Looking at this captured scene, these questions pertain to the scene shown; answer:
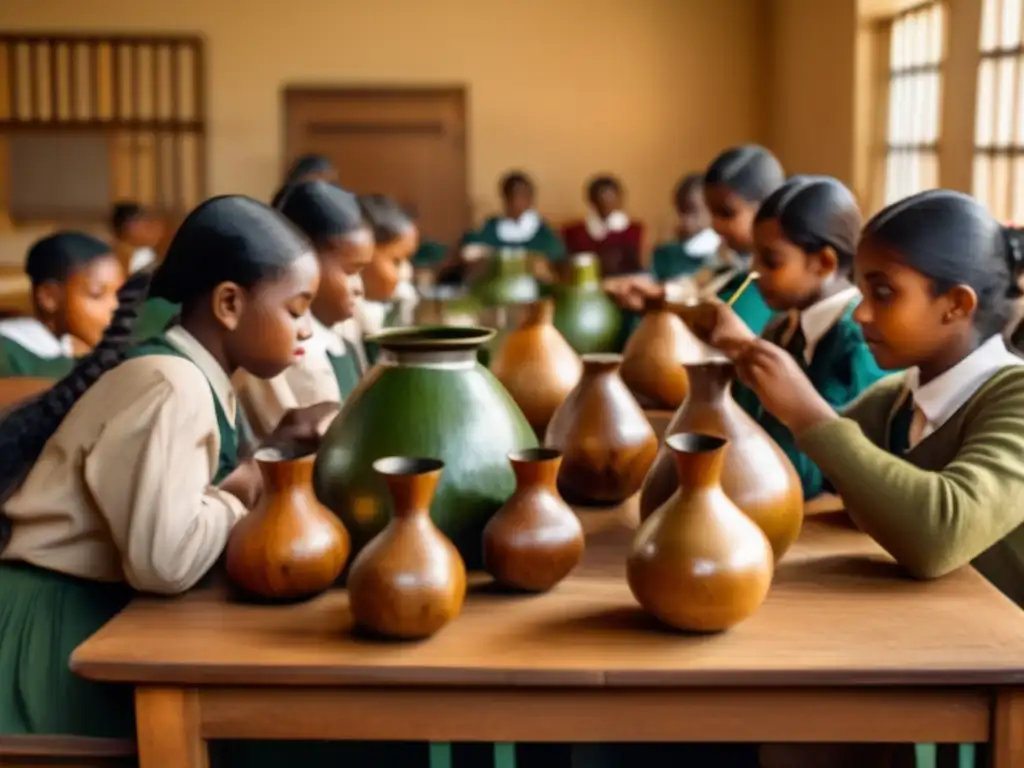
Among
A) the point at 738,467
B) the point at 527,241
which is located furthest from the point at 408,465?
the point at 527,241

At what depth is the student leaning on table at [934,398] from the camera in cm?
132

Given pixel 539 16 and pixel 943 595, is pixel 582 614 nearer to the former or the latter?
pixel 943 595

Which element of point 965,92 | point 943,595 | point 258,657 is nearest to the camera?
point 258,657

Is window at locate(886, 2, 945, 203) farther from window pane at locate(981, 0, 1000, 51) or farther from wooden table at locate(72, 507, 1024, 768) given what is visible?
wooden table at locate(72, 507, 1024, 768)

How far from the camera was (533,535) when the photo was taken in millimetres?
1252

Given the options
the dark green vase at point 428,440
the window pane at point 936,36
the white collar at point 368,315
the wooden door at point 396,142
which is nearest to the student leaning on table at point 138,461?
the dark green vase at point 428,440

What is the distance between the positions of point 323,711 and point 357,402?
359 millimetres

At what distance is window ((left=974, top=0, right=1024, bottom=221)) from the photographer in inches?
154

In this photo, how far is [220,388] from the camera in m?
1.51

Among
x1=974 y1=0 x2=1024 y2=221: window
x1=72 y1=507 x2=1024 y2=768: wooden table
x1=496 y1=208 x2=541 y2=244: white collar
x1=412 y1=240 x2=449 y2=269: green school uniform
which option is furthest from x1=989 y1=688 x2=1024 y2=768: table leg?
x1=496 y1=208 x2=541 y2=244: white collar

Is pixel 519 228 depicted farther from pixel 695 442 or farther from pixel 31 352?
pixel 695 442

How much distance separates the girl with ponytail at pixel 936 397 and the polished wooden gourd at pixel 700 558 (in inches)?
8.5

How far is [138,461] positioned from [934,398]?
2.92ft

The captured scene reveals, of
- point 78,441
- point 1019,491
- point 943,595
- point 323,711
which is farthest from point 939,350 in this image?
point 78,441
